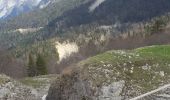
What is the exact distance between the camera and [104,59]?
37.9 metres

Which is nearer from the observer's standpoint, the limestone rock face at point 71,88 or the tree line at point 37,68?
the limestone rock face at point 71,88

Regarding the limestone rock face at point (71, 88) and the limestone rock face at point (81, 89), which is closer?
the limestone rock face at point (81, 89)

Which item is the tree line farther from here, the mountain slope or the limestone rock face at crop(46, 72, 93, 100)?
the mountain slope

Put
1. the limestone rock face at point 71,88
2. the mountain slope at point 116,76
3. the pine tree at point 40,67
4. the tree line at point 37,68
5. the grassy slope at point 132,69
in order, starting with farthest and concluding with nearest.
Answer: the tree line at point 37,68, the pine tree at point 40,67, the limestone rock face at point 71,88, the grassy slope at point 132,69, the mountain slope at point 116,76

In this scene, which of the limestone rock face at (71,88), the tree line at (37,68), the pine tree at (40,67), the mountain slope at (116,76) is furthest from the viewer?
the tree line at (37,68)

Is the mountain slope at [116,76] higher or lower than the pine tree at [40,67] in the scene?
higher

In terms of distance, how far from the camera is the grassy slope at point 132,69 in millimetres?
34844

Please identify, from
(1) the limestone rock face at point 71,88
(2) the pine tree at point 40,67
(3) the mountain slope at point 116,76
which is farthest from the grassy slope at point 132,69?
(2) the pine tree at point 40,67

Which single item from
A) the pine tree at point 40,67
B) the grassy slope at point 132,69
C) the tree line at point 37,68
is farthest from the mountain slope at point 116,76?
the tree line at point 37,68

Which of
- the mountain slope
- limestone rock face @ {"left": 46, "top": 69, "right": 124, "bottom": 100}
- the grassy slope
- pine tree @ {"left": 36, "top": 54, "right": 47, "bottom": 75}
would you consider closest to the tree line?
pine tree @ {"left": 36, "top": 54, "right": 47, "bottom": 75}

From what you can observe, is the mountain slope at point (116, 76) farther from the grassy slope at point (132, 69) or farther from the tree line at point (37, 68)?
the tree line at point (37, 68)

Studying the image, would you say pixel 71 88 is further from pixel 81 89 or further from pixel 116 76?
pixel 116 76

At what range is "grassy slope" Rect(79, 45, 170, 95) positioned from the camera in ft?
114

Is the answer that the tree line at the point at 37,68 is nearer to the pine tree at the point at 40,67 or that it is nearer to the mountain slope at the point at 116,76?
the pine tree at the point at 40,67
